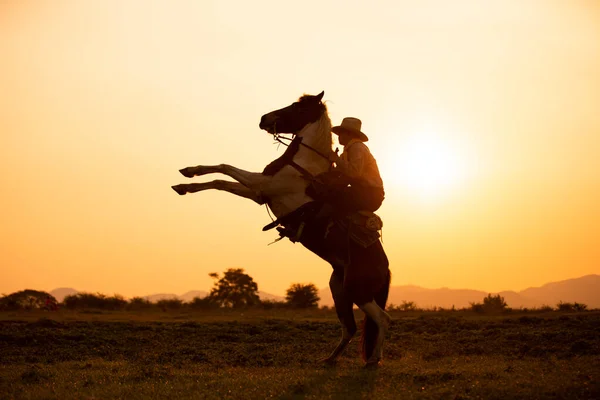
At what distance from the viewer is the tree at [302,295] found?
115 ft

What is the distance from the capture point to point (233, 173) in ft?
38.1

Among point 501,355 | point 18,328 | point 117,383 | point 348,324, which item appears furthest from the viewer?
point 18,328

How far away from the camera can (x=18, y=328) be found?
17266 millimetres

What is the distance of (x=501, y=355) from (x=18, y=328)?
11.1m

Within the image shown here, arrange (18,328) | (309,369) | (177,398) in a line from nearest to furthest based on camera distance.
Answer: (177,398) → (309,369) → (18,328)

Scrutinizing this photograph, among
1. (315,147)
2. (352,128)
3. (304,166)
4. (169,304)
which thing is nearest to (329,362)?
(304,166)

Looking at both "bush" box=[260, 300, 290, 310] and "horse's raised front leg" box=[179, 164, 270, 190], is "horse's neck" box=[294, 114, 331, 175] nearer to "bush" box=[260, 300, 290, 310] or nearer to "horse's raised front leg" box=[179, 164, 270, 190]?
"horse's raised front leg" box=[179, 164, 270, 190]

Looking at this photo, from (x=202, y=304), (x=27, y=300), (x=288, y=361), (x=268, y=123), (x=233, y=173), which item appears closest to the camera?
(x=233, y=173)

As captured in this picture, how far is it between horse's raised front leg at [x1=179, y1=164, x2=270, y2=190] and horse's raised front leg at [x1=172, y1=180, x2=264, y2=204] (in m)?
0.14

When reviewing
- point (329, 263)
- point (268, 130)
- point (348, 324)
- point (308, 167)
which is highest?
point (268, 130)

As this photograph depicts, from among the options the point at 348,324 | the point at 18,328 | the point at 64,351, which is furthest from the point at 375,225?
the point at 18,328

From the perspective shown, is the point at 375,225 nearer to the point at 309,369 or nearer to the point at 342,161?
the point at 342,161

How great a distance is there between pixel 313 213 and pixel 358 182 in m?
0.87

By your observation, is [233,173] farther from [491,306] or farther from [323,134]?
[491,306]
